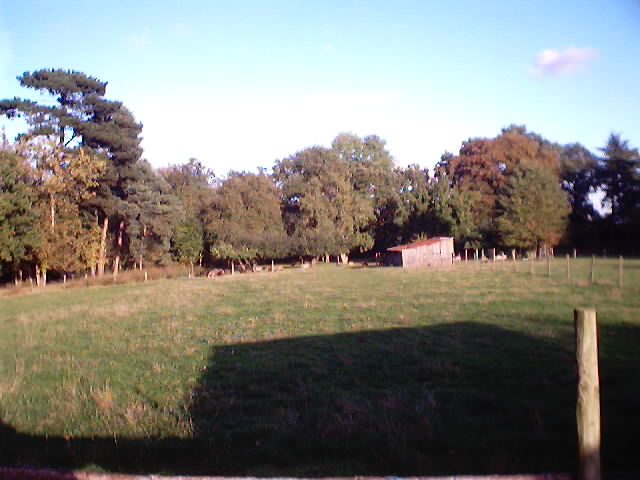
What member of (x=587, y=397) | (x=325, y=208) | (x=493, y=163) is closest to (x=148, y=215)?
(x=325, y=208)

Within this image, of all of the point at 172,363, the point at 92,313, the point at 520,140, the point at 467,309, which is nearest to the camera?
the point at 172,363

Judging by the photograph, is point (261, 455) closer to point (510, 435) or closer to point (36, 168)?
point (510, 435)

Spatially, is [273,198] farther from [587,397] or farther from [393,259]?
[587,397]

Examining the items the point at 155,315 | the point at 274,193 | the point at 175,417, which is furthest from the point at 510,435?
the point at 274,193

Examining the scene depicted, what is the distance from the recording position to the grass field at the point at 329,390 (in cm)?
536

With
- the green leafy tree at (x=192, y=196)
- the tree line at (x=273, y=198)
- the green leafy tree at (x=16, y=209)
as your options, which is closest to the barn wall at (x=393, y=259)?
the tree line at (x=273, y=198)

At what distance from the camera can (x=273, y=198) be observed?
5544 cm

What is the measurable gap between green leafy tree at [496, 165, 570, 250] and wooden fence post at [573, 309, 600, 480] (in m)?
11.8

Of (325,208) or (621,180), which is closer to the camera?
(621,180)

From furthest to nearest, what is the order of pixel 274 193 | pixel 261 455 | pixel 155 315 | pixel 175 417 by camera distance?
pixel 274 193 < pixel 155 315 < pixel 175 417 < pixel 261 455

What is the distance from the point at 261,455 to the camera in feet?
17.8

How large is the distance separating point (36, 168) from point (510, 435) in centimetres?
3355

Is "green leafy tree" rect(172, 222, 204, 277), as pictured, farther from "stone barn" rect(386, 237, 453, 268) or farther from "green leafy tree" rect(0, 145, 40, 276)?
"stone barn" rect(386, 237, 453, 268)

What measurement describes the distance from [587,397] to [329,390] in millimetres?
4312
